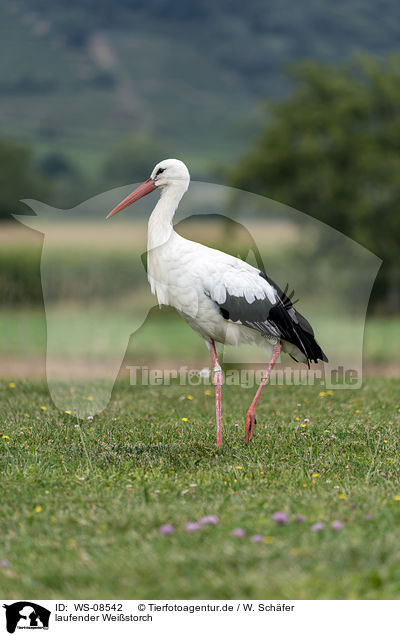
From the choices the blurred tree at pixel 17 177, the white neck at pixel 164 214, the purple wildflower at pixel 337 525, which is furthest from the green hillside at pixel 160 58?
the purple wildflower at pixel 337 525

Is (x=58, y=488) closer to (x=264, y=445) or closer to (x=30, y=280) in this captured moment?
(x=264, y=445)

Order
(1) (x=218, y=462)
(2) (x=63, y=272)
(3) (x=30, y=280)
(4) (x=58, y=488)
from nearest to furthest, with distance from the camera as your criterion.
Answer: (4) (x=58, y=488)
(1) (x=218, y=462)
(2) (x=63, y=272)
(3) (x=30, y=280)

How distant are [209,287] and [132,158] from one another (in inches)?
1857

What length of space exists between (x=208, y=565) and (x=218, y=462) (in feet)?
7.47

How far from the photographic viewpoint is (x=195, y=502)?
5281mm

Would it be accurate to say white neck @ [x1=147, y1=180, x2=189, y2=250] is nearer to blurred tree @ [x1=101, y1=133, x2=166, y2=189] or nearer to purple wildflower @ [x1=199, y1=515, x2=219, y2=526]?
purple wildflower @ [x1=199, y1=515, x2=219, y2=526]

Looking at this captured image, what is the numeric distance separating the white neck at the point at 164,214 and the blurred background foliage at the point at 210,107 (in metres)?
0.91

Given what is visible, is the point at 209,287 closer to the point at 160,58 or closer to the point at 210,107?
the point at 210,107

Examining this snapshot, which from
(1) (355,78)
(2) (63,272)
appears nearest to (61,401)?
(2) (63,272)

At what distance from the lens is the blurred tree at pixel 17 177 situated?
4862cm

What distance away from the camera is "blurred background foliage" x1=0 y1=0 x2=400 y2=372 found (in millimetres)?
31238

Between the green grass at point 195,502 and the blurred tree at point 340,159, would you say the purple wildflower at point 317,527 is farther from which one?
the blurred tree at point 340,159

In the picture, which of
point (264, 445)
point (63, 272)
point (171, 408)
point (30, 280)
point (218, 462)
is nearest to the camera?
point (218, 462)

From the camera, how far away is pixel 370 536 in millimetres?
4527
